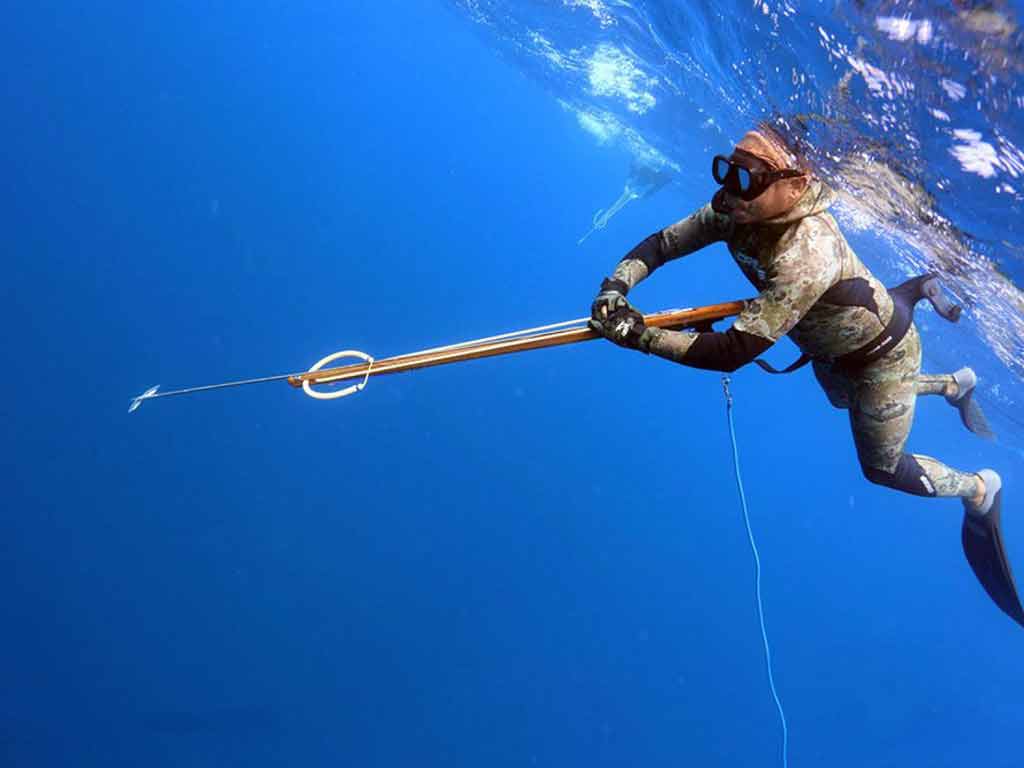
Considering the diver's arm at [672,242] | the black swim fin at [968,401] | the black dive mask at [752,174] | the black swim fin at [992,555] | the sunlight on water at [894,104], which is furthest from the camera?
the black swim fin at [968,401]

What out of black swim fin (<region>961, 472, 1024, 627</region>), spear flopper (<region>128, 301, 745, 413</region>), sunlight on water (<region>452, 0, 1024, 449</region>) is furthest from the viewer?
black swim fin (<region>961, 472, 1024, 627</region>)

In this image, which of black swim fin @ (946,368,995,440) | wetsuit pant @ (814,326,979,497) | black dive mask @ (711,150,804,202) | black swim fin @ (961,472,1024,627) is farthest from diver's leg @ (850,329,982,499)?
black dive mask @ (711,150,804,202)

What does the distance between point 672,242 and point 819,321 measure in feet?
2.65

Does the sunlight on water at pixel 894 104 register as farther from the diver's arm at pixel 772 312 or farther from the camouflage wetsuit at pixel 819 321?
the diver's arm at pixel 772 312

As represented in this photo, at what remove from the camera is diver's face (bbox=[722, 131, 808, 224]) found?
117 inches

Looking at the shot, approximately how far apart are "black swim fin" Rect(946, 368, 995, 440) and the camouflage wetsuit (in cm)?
51

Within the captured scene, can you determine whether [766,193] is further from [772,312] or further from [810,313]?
[810,313]

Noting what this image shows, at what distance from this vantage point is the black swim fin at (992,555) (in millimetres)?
4664

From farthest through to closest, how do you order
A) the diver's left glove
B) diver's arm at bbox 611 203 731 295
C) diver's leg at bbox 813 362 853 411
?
diver's leg at bbox 813 362 853 411 < diver's arm at bbox 611 203 731 295 < the diver's left glove

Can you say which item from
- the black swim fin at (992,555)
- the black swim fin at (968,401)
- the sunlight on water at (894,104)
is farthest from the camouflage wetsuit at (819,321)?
the sunlight on water at (894,104)

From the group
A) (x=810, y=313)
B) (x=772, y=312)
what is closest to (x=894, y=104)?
(x=810, y=313)

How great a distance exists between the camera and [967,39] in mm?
3008

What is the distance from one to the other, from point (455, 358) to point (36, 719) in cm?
951

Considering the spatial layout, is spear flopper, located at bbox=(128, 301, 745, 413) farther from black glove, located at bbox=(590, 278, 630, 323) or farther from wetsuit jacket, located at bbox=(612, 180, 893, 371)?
wetsuit jacket, located at bbox=(612, 180, 893, 371)
